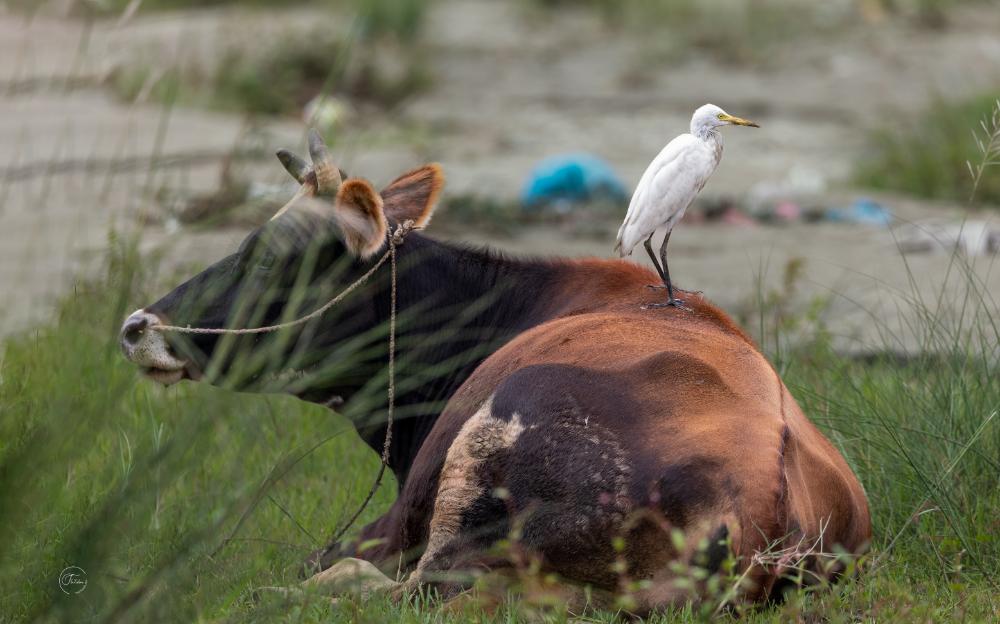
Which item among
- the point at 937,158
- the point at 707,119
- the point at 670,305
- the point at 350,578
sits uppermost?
the point at 707,119

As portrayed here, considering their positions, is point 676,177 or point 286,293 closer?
point 676,177

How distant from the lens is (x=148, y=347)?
15.8ft

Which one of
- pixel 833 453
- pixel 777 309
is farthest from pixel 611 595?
pixel 777 309

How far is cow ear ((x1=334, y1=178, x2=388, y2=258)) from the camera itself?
4.64 meters

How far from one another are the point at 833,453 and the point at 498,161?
8.80 m

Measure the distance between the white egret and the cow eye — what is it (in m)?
1.20

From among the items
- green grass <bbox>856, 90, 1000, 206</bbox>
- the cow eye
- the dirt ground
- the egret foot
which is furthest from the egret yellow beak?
green grass <bbox>856, 90, 1000, 206</bbox>

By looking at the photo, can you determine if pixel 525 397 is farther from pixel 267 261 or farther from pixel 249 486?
pixel 267 261

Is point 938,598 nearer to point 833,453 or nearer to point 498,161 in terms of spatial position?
point 833,453

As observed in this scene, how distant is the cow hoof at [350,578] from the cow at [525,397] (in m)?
0.09

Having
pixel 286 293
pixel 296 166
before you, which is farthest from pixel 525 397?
pixel 296 166

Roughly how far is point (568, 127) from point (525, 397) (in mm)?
10720

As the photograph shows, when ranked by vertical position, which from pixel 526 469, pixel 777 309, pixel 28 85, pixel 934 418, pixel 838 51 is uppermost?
pixel 28 85

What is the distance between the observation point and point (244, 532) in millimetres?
4461
